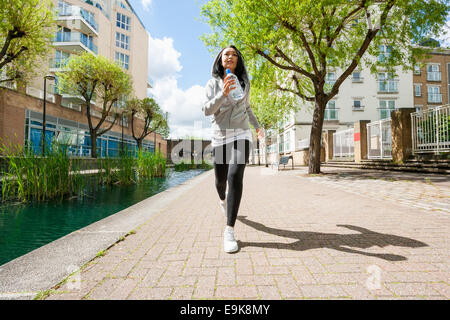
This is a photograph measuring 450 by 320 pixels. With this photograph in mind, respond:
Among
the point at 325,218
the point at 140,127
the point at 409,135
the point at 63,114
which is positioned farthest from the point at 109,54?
the point at 325,218

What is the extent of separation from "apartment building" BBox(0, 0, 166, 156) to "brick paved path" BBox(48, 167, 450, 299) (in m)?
5.13

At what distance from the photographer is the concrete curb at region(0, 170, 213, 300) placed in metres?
1.59

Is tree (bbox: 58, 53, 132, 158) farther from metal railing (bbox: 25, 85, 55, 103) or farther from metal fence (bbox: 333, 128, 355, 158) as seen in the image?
metal fence (bbox: 333, 128, 355, 158)

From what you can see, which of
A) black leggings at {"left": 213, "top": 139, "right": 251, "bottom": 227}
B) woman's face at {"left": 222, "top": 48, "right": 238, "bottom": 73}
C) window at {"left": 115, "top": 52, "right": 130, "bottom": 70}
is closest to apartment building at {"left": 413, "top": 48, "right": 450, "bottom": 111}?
woman's face at {"left": 222, "top": 48, "right": 238, "bottom": 73}

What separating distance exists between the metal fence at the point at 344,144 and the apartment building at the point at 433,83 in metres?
25.1

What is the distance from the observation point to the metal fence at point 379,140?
11820 millimetres

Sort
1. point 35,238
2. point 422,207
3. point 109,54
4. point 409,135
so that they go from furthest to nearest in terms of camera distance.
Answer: point 109,54, point 409,135, point 422,207, point 35,238

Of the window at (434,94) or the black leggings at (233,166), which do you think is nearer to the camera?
the black leggings at (233,166)

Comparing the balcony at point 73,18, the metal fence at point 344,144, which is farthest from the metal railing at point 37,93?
the metal fence at point 344,144

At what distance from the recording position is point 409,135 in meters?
10.2

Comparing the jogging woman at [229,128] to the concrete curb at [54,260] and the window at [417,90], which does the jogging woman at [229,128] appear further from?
the window at [417,90]

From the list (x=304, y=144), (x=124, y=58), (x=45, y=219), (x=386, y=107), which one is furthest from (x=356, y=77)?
(x=45, y=219)
